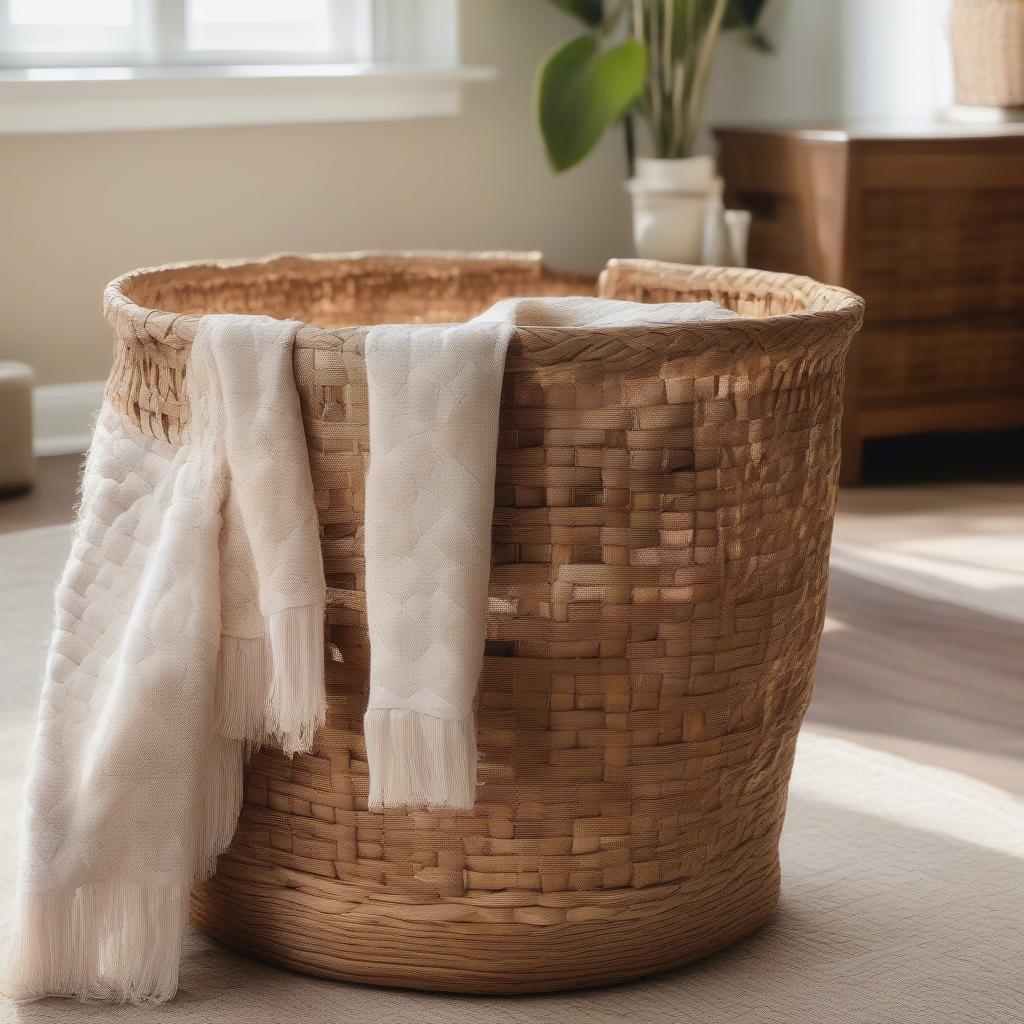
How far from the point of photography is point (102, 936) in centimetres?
102

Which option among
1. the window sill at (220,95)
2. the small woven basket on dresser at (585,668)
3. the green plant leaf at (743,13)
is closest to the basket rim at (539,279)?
the small woven basket on dresser at (585,668)

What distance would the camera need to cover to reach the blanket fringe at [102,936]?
1004 mm

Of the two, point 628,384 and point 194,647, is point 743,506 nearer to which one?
point 628,384

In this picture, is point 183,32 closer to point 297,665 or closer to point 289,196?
point 289,196

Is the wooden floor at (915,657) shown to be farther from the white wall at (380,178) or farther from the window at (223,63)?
the window at (223,63)

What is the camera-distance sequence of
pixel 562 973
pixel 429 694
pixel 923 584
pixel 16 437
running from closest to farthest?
pixel 429 694 → pixel 562 973 → pixel 923 584 → pixel 16 437

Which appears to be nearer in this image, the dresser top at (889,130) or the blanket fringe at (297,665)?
the blanket fringe at (297,665)

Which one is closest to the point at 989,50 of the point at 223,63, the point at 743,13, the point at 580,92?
the point at 743,13

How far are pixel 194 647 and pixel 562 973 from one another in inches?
12.4

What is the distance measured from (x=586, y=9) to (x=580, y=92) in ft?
1.64

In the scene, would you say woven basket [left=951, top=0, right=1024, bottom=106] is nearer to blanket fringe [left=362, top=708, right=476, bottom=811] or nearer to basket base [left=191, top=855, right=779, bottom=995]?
basket base [left=191, top=855, right=779, bottom=995]

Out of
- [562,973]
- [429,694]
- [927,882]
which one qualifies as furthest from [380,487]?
[927,882]

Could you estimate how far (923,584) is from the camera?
216 centimetres

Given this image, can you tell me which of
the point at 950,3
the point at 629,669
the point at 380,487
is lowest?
the point at 629,669
